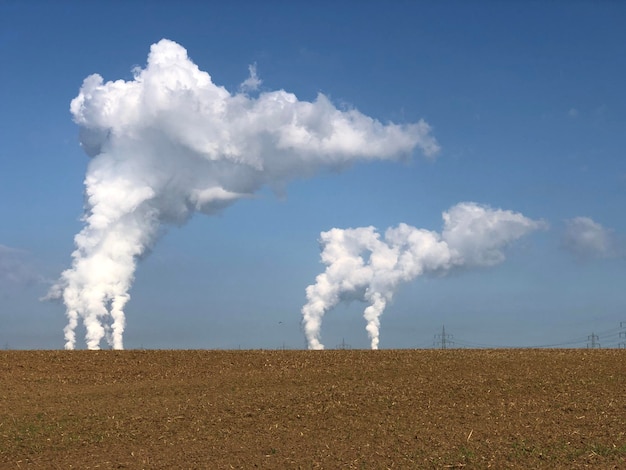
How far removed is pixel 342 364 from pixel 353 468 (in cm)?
1468

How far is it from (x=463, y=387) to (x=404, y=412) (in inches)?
167

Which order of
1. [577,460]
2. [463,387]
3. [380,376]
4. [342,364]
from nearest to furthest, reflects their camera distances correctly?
[577,460] < [463,387] < [380,376] < [342,364]

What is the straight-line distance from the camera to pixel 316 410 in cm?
2520

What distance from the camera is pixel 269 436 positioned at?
22.5 metres

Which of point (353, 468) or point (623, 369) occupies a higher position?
point (623, 369)

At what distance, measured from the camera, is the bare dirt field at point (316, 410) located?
20438 millimetres

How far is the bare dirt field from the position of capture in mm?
20438

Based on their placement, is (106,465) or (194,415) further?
(194,415)

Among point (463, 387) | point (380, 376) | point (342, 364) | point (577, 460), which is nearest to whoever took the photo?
point (577, 460)

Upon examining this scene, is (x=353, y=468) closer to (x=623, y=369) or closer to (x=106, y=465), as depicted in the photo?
(x=106, y=465)

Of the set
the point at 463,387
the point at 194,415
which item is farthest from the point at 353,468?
the point at 463,387

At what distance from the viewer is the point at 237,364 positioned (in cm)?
3478

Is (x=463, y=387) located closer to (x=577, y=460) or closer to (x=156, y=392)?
(x=577, y=460)

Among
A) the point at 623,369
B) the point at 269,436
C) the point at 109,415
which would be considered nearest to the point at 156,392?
the point at 109,415
